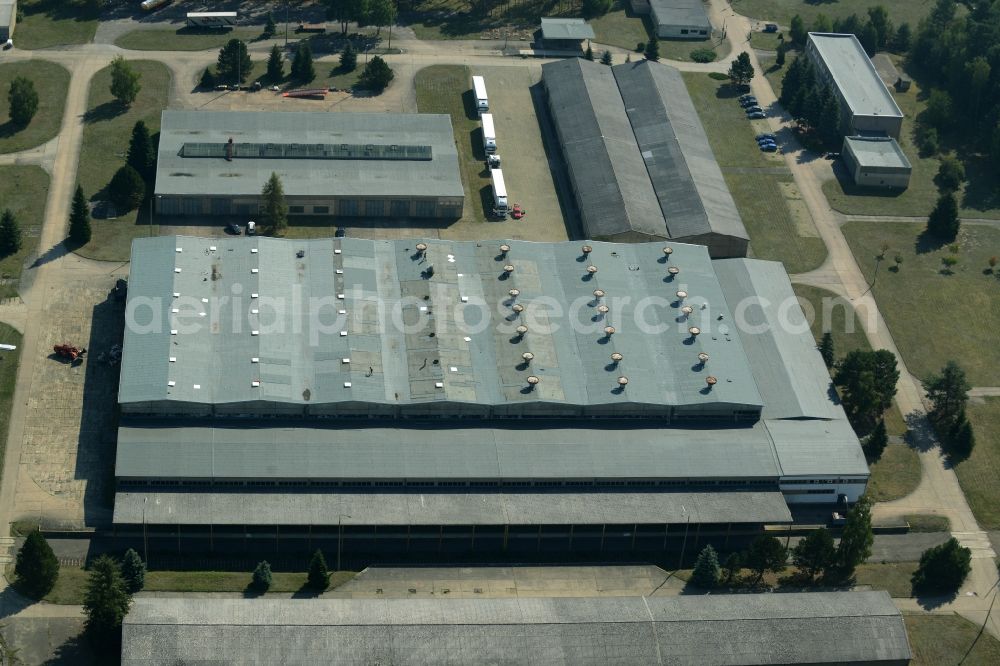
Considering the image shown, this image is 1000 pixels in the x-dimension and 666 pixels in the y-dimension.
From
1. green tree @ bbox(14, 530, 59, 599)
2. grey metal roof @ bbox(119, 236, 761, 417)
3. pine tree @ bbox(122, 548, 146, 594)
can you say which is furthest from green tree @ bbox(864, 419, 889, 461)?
green tree @ bbox(14, 530, 59, 599)

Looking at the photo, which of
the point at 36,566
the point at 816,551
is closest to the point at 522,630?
the point at 816,551

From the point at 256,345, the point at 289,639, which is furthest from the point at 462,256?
the point at 289,639

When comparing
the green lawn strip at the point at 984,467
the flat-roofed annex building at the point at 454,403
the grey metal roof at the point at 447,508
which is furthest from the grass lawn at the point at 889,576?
the green lawn strip at the point at 984,467

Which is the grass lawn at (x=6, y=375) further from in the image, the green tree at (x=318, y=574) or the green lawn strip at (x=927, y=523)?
the green lawn strip at (x=927, y=523)

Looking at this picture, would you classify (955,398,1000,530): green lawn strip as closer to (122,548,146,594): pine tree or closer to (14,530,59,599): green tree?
(122,548,146,594): pine tree

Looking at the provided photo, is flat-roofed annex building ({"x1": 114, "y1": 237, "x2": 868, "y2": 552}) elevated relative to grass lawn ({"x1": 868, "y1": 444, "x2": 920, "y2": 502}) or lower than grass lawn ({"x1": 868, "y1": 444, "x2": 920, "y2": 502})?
elevated
